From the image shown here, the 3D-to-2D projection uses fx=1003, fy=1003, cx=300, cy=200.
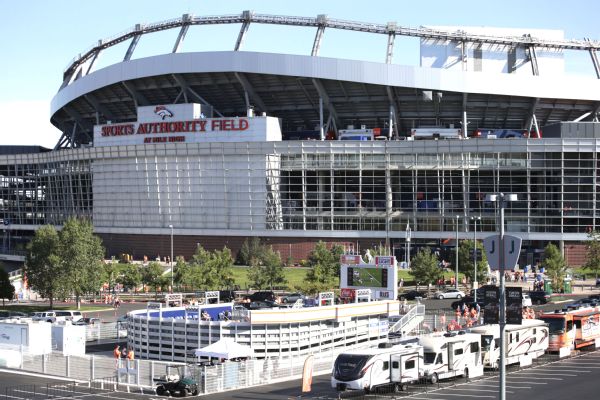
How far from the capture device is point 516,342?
169 feet

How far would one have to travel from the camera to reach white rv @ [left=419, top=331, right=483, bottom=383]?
46688 mm

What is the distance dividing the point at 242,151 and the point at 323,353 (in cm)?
7684

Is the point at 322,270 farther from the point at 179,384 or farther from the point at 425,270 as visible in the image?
the point at 179,384

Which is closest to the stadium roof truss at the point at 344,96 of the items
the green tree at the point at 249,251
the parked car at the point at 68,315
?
the green tree at the point at 249,251

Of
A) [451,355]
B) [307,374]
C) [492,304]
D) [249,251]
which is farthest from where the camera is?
[249,251]

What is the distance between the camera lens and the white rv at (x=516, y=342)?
2000 inches

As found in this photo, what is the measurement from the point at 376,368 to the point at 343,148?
8396 cm

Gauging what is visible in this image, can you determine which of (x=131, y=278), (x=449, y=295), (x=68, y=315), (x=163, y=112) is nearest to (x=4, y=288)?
(x=131, y=278)

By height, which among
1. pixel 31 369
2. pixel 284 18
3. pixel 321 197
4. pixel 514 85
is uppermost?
pixel 284 18

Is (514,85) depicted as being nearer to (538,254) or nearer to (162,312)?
(538,254)

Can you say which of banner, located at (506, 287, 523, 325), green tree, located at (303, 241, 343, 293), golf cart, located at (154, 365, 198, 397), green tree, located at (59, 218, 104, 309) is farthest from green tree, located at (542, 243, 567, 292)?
banner, located at (506, 287, 523, 325)

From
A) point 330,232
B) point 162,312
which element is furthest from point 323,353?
point 330,232

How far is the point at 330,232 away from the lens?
12875 centimetres

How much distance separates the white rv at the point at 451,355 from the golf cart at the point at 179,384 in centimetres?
1066
